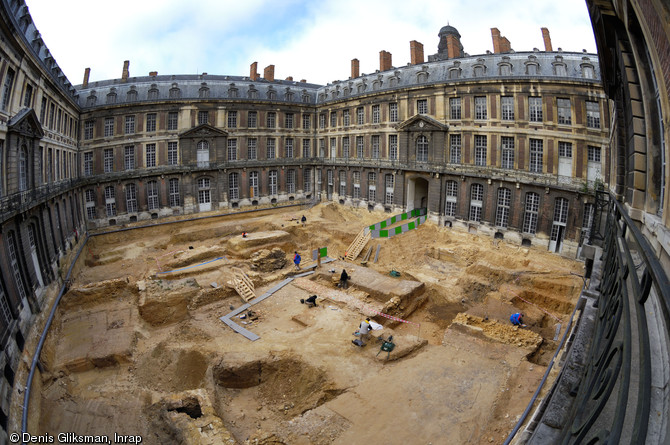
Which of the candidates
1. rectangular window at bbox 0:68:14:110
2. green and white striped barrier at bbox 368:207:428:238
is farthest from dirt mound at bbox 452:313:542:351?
rectangular window at bbox 0:68:14:110

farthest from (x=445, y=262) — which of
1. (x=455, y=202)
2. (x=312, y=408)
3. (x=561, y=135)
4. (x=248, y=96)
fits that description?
(x=248, y=96)

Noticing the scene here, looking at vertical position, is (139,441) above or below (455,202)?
below

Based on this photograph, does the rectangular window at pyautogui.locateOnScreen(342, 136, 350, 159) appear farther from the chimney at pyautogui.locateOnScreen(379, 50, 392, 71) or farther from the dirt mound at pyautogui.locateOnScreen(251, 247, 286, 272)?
the dirt mound at pyautogui.locateOnScreen(251, 247, 286, 272)

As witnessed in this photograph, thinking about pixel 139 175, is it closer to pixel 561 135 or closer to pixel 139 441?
pixel 139 441

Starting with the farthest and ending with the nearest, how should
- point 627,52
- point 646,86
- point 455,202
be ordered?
1. point 455,202
2. point 627,52
3. point 646,86

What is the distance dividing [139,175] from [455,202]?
28.4 meters

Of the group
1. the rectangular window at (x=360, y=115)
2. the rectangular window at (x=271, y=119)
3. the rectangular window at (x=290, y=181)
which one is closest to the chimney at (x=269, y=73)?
Result: the rectangular window at (x=271, y=119)

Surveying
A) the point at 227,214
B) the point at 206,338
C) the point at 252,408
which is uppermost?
the point at 227,214

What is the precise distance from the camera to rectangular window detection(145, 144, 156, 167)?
36.0 meters

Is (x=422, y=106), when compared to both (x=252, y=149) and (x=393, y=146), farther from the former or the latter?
(x=252, y=149)

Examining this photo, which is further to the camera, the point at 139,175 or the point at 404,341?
the point at 139,175

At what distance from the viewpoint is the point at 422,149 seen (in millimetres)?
32656

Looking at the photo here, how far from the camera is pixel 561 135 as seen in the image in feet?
82.3

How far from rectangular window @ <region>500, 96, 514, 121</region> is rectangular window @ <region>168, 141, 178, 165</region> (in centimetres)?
2953
